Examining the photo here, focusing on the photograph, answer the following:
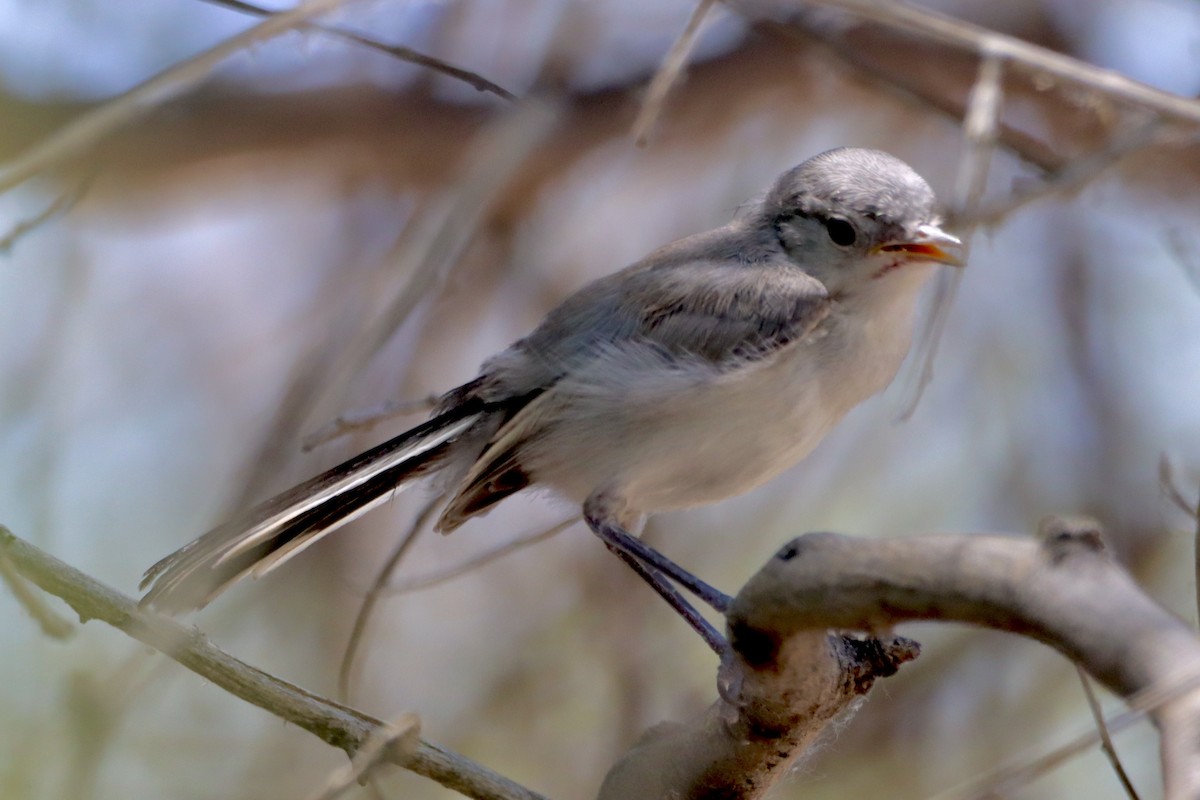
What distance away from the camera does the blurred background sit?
156 inches

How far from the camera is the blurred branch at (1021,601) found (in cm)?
94

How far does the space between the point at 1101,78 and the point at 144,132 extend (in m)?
3.27

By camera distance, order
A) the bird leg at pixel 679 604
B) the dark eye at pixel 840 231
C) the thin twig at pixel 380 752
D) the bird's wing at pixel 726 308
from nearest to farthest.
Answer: the thin twig at pixel 380 752
the bird leg at pixel 679 604
the bird's wing at pixel 726 308
the dark eye at pixel 840 231

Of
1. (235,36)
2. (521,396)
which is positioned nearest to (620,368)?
(521,396)

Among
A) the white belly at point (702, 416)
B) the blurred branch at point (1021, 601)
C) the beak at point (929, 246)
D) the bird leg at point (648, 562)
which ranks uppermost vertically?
the beak at point (929, 246)

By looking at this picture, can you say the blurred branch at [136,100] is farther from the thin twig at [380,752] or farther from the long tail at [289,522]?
the thin twig at [380,752]

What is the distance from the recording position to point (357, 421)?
2498 mm

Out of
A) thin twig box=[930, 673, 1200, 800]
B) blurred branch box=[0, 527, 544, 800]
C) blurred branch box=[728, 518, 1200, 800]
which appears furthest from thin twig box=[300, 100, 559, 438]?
thin twig box=[930, 673, 1200, 800]

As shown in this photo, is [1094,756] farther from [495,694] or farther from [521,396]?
[521,396]

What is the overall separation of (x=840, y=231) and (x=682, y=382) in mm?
473

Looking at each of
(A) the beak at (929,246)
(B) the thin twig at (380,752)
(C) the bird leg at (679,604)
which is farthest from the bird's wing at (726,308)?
(B) the thin twig at (380,752)

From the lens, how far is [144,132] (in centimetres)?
423

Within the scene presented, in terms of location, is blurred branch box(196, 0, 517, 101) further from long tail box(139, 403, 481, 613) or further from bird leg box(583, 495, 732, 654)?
bird leg box(583, 495, 732, 654)

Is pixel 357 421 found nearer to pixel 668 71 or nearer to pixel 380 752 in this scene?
pixel 668 71
